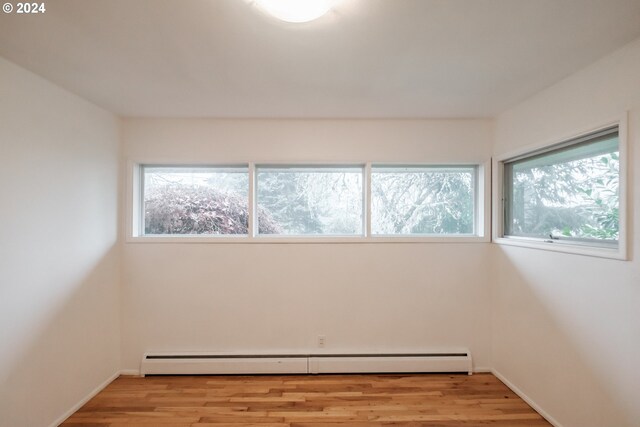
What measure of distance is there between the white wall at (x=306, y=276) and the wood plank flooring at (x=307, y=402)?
11.4 inches

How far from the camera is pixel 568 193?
2.04 m

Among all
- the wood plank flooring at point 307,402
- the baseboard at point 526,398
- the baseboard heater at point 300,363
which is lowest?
the wood plank flooring at point 307,402

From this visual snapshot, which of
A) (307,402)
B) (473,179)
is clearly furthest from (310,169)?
(307,402)

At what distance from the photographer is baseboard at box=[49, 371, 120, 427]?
2.03 meters

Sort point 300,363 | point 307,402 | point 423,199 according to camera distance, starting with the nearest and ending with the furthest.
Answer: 1. point 307,402
2. point 300,363
3. point 423,199

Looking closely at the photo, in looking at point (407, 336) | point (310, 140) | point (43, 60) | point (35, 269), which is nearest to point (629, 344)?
point (407, 336)

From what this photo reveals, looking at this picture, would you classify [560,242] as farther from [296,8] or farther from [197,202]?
[197,202]

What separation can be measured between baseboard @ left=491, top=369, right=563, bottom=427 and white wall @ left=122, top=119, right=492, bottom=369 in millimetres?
160

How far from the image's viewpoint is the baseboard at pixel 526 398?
79.9 inches

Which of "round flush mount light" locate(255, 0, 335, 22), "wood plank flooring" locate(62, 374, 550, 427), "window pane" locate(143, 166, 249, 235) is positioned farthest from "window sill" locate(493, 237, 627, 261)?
"window pane" locate(143, 166, 249, 235)

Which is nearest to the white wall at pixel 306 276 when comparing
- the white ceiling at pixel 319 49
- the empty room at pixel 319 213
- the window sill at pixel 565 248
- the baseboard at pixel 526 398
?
the empty room at pixel 319 213

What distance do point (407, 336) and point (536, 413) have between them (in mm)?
1029

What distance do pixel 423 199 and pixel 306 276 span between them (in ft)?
4.56

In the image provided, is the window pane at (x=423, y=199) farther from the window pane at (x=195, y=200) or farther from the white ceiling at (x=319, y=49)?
the window pane at (x=195, y=200)
